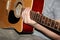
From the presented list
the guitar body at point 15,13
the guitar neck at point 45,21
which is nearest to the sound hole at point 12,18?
the guitar body at point 15,13

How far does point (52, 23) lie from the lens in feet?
3.91

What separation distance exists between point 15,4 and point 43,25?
395 millimetres

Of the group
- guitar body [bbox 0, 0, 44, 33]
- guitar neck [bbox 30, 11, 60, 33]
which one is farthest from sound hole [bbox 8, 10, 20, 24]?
guitar neck [bbox 30, 11, 60, 33]

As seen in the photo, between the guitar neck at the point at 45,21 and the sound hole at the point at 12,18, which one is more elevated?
the guitar neck at the point at 45,21

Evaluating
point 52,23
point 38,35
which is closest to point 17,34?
point 38,35

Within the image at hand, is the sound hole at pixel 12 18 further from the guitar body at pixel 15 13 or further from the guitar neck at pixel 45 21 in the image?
the guitar neck at pixel 45 21

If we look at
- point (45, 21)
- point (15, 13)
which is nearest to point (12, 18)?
point (15, 13)

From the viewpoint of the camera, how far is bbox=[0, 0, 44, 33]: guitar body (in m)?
1.64

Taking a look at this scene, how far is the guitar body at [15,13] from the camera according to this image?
1643 mm

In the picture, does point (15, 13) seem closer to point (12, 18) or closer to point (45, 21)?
point (12, 18)

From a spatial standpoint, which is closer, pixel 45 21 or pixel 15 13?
pixel 45 21

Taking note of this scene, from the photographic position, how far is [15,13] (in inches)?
64.9

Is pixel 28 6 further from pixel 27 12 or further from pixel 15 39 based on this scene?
pixel 15 39

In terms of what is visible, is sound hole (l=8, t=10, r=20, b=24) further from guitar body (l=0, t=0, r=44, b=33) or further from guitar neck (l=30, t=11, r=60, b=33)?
guitar neck (l=30, t=11, r=60, b=33)
